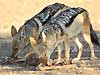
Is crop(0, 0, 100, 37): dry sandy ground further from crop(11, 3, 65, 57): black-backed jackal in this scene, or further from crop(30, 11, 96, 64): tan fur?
crop(11, 3, 65, 57): black-backed jackal

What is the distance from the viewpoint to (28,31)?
11.5 metres

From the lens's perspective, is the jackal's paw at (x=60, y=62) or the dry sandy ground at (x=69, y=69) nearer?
the dry sandy ground at (x=69, y=69)

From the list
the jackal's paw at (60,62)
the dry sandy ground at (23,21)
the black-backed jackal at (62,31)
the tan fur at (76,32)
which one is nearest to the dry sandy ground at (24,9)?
the dry sandy ground at (23,21)

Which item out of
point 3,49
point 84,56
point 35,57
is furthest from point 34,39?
point 3,49

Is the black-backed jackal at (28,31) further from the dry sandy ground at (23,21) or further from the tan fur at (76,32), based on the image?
the tan fur at (76,32)

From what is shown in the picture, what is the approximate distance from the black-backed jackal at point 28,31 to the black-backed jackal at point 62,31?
Answer: 0.25 meters

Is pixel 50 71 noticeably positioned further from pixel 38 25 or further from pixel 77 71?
pixel 38 25

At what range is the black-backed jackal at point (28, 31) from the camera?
36.6ft

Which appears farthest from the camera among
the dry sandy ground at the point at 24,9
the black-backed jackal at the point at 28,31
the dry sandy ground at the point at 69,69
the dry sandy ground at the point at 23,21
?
the dry sandy ground at the point at 24,9

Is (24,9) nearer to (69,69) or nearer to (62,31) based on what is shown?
(62,31)

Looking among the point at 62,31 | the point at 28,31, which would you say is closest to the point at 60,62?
the point at 62,31

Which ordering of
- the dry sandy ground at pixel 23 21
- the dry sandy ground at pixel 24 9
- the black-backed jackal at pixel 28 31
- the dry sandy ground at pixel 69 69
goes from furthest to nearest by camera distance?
the dry sandy ground at pixel 24 9 < the black-backed jackal at pixel 28 31 < the dry sandy ground at pixel 23 21 < the dry sandy ground at pixel 69 69

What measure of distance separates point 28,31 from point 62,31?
857 millimetres

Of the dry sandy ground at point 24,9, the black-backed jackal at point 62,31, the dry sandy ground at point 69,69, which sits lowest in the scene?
the dry sandy ground at point 69,69
